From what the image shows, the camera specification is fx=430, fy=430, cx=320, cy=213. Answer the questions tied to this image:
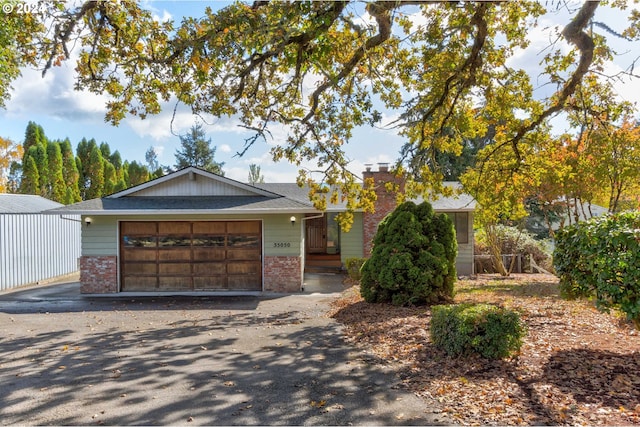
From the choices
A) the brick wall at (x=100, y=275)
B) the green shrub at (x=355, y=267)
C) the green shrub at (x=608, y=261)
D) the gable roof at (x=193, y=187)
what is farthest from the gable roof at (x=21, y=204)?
the green shrub at (x=608, y=261)

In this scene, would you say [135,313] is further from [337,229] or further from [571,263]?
[337,229]

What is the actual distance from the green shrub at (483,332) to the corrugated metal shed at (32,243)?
39.6 ft

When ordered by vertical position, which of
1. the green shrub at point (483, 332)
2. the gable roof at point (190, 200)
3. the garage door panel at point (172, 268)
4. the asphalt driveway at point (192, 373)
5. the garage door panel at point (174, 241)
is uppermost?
the gable roof at point (190, 200)

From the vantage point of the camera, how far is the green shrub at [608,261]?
4.58m

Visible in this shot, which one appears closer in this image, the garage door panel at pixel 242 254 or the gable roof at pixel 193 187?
the garage door panel at pixel 242 254

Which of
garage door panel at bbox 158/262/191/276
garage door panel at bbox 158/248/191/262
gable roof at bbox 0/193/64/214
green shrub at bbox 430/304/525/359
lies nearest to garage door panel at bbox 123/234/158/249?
garage door panel at bbox 158/248/191/262

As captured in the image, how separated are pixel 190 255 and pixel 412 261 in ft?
22.7

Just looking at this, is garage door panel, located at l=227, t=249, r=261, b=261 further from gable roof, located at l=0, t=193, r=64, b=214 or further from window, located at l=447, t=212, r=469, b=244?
window, located at l=447, t=212, r=469, b=244

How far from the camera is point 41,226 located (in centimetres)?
1577

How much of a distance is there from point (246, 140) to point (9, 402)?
20.3 feet

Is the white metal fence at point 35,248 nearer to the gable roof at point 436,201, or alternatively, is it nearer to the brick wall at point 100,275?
the brick wall at point 100,275

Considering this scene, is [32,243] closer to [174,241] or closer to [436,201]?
[174,241]

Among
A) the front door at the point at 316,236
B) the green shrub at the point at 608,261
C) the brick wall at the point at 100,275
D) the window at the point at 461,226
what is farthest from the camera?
the front door at the point at 316,236

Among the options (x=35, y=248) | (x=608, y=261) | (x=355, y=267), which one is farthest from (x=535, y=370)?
(x=35, y=248)
